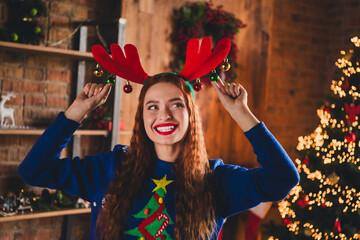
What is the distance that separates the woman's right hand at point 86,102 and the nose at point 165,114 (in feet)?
0.75

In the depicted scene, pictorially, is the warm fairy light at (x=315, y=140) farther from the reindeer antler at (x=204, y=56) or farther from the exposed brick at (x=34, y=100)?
the exposed brick at (x=34, y=100)

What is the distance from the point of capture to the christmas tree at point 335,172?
2545 mm

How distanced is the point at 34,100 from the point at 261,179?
6.00 ft

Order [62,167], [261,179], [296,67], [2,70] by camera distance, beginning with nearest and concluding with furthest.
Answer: [261,179] → [62,167] → [2,70] → [296,67]

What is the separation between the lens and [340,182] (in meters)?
2.57

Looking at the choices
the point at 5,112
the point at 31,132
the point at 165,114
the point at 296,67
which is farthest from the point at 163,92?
the point at 296,67

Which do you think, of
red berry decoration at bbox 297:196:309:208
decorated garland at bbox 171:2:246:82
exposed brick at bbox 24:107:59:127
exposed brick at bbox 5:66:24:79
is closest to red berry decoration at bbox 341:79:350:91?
red berry decoration at bbox 297:196:309:208

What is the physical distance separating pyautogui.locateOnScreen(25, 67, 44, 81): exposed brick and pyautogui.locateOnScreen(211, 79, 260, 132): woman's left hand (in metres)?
1.63

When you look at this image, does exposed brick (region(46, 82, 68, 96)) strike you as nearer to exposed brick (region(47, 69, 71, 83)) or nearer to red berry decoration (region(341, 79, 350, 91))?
exposed brick (region(47, 69, 71, 83))

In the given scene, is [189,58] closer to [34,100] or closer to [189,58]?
A: [189,58]

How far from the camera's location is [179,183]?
1.44 metres

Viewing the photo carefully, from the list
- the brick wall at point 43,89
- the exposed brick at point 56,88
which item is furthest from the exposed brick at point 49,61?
the exposed brick at point 56,88

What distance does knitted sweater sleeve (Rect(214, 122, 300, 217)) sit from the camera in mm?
1314

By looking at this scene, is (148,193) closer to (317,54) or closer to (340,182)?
(340,182)
